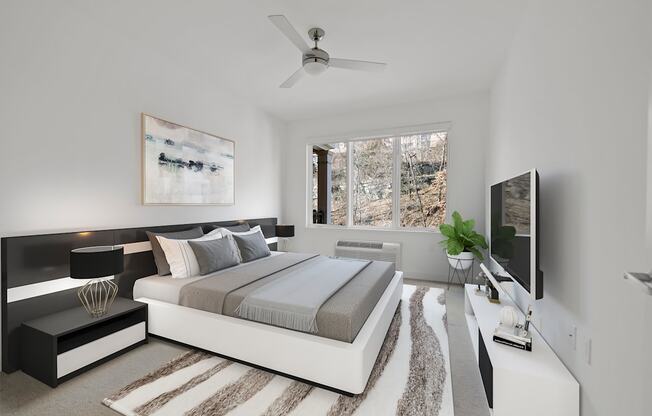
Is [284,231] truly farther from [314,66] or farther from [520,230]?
[520,230]

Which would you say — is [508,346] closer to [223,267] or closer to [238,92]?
[223,267]

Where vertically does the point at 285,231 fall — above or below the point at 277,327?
above

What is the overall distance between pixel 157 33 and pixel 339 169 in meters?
3.36

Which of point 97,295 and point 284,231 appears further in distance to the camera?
point 284,231

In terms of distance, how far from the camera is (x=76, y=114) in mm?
2318

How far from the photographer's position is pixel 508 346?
5.21 feet

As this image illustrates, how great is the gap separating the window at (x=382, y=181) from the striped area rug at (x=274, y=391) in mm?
2658

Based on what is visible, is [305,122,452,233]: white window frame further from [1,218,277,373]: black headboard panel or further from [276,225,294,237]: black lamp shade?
[1,218,277,373]: black headboard panel

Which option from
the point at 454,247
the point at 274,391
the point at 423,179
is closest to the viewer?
the point at 274,391

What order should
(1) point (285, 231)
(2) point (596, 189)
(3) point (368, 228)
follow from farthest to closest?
Result: (3) point (368, 228) → (1) point (285, 231) → (2) point (596, 189)

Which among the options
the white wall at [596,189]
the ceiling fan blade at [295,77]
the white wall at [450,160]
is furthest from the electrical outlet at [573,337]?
the white wall at [450,160]

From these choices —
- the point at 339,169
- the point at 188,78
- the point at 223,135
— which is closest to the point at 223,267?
the point at 223,135

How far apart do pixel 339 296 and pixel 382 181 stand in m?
3.12

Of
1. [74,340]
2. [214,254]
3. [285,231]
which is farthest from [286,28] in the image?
[285,231]
